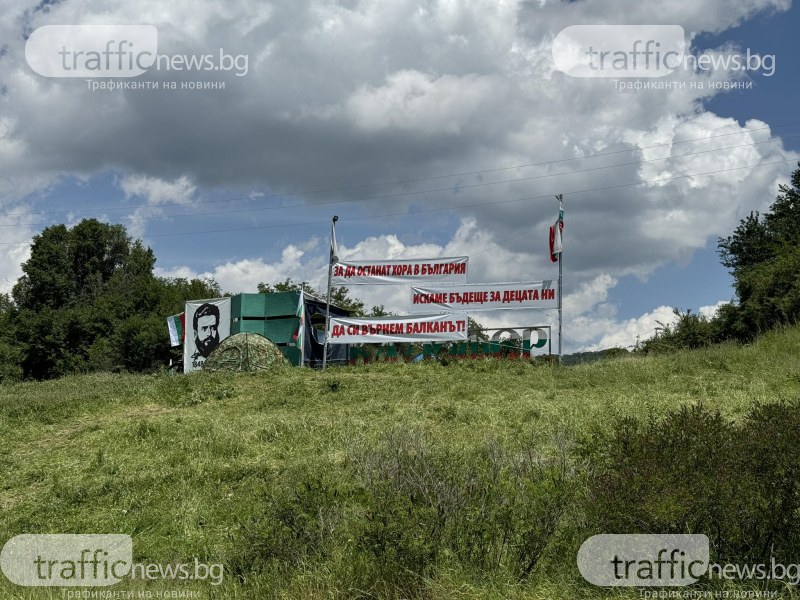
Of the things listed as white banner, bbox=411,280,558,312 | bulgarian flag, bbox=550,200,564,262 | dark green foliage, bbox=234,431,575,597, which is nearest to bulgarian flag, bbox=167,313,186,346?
white banner, bbox=411,280,558,312

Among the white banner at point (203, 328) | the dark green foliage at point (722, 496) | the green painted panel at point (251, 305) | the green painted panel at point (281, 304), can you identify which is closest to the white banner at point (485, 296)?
the green painted panel at point (281, 304)

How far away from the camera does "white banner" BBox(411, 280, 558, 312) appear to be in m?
19.0

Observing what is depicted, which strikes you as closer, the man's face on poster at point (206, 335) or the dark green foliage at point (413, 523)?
the dark green foliage at point (413, 523)

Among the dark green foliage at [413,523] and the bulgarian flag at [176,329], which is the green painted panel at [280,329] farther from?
the dark green foliage at [413,523]

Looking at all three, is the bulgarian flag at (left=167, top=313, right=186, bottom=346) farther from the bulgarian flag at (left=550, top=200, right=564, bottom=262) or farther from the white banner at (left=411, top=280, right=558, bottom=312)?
the bulgarian flag at (left=550, top=200, right=564, bottom=262)

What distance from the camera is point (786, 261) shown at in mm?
24406

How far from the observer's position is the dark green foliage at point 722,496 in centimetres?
541

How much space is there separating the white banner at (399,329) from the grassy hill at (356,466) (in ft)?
5.29

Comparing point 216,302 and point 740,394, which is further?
point 216,302

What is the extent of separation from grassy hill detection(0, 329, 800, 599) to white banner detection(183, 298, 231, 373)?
7141 mm

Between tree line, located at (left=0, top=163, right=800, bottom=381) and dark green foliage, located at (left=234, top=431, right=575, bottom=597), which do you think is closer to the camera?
dark green foliage, located at (left=234, top=431, right=575, bottom=597)

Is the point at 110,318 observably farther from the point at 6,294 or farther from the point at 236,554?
the point at 236,554

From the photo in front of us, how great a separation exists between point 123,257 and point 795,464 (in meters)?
56.6

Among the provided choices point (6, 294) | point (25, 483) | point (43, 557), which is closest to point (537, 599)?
point (43, 557)
